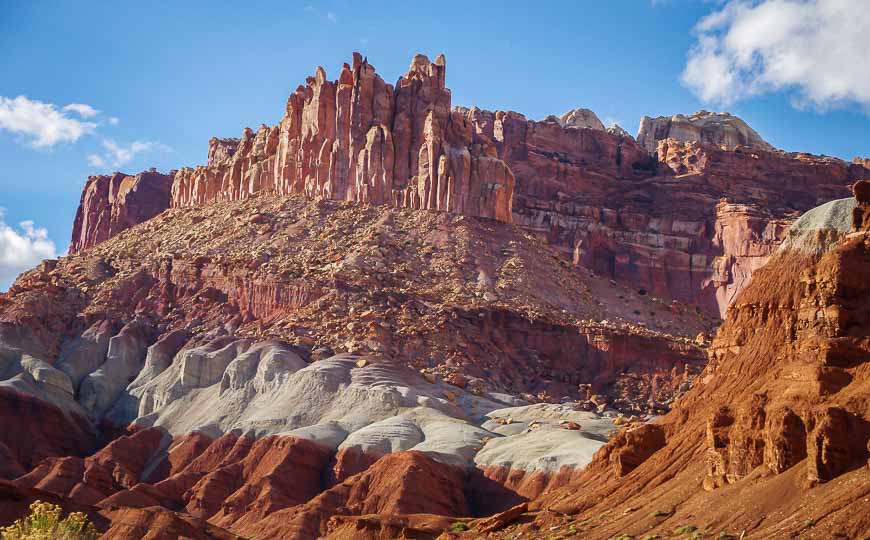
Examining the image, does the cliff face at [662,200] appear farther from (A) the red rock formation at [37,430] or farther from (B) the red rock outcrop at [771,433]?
(B) the red rock outcrop at [771,433]

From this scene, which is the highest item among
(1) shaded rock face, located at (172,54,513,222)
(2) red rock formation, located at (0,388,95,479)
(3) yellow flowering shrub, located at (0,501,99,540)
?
(1) shaded rock face, located at (172,54,513,222)

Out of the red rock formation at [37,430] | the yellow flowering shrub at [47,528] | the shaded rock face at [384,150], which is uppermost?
the shaded rock face at [384,150]

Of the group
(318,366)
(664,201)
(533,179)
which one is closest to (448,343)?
(318,366)

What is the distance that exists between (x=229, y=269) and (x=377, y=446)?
38.6m

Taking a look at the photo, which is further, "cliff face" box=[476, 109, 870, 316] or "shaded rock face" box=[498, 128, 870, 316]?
"cliff face" box=[476, 109, 870, 316]

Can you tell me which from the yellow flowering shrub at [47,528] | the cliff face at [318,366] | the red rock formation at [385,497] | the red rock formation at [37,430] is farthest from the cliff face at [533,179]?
Result: the yellow flowering shrub at [47,528]

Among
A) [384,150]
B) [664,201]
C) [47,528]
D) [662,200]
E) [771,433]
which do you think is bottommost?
[47,528]

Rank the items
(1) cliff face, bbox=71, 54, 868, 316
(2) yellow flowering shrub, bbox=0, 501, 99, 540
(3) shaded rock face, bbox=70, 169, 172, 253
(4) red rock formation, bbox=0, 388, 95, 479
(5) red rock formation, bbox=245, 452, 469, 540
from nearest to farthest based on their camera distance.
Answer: (2) yellow flowering shrub, bbox=0, 501, 99, 540 → (5) red rock formation, bbox=245, 452, 469, 540 → (4) red rock formation, bbox=0, 388, 95, 479 → (1) cliff face, bbox=71, 54, 868, 316 → (3) shaded rock face, bbox=70, 169, 172, 253

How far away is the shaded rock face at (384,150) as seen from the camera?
443ft

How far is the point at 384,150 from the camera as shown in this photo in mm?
137625

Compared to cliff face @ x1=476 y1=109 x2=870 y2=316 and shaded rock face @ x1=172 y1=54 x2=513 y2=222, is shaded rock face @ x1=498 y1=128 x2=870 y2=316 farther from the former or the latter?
shaded rock face @ x1=172 y1=54 x2=513 y2=222

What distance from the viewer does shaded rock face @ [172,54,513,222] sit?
135125 millimetres

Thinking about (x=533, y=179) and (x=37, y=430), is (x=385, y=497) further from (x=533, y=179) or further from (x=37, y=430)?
(x=533, y=179)

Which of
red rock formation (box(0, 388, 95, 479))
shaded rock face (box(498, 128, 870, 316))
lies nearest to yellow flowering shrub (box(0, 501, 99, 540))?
red rock formation (box(0, 388, 95, 479))
